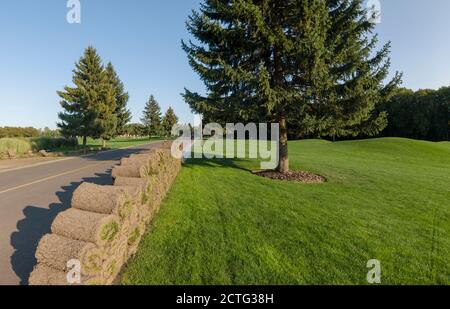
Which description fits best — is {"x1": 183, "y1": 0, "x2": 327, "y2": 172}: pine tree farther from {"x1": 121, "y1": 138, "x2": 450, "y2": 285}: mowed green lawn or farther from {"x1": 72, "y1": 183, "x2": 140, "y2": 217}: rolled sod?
{"x1": 72, "y1": 183, "x2": 140, "y2": 217}: rolled sod

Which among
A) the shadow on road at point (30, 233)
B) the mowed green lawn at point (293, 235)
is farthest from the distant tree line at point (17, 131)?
the mowed green lawn at point (293, 235)

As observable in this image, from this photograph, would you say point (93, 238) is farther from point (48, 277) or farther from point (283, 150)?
point (283, 150)

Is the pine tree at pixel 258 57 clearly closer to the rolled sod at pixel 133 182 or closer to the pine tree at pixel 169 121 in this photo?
the rolled sod at pixel 133 182

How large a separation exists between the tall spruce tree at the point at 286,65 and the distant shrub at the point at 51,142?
23.7 metres

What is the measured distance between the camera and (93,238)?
3582mm

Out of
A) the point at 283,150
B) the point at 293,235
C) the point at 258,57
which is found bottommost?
the point at 293,235

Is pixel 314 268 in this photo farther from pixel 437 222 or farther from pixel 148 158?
pixel 148 158

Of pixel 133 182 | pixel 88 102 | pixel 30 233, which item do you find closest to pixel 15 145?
pixel 88 102

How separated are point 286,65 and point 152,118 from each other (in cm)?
7538

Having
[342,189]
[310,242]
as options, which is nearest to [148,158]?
[310,242]

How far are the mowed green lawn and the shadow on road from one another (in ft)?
5.58

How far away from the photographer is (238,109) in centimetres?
1124

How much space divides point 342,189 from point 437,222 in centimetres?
356

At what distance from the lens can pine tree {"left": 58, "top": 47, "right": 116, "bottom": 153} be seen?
30031 mm
